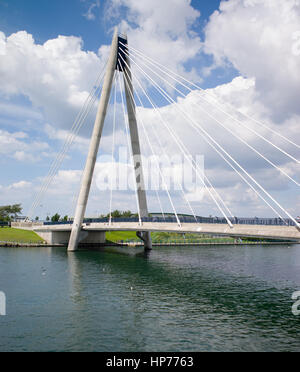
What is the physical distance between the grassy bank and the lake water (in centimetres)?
3614

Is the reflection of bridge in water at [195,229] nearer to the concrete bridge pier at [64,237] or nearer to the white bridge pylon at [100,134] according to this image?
the concrete bridge pier at [64,237]

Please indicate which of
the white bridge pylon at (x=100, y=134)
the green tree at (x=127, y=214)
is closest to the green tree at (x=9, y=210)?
the green tree at (x=127, y=214)

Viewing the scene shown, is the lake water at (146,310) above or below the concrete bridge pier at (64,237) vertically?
below

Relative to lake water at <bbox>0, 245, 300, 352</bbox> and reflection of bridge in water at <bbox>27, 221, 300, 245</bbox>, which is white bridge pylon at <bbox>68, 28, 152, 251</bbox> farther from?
lake water at <bbox>0, 245, 300, 352</bbox>

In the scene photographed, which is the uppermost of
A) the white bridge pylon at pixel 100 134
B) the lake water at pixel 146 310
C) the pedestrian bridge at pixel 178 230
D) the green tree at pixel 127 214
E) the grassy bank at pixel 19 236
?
the white bridge pylon at pixel 100 134

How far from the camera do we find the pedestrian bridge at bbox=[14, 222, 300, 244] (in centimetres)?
2945

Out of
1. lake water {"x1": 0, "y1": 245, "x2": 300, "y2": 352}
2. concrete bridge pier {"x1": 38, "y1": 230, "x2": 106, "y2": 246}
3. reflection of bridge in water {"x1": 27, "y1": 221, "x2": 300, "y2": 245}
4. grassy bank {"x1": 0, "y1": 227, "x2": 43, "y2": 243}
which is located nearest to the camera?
lake water {"x1": 0, "y1": 245, "x2": 300, "y2": 352}

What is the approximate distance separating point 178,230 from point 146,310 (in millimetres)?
15662

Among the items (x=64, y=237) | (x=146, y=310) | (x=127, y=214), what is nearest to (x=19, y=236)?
(x=64, y=237)

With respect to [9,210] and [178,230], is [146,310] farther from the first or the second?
[9,210]

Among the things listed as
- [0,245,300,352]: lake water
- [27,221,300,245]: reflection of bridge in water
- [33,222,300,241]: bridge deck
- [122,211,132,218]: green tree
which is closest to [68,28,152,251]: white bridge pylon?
[27,221,300,245]: reflection of bridge in water

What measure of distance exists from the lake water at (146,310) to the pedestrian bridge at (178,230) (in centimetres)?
548

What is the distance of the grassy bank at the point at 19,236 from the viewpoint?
254 ft

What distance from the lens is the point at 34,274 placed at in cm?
3916
